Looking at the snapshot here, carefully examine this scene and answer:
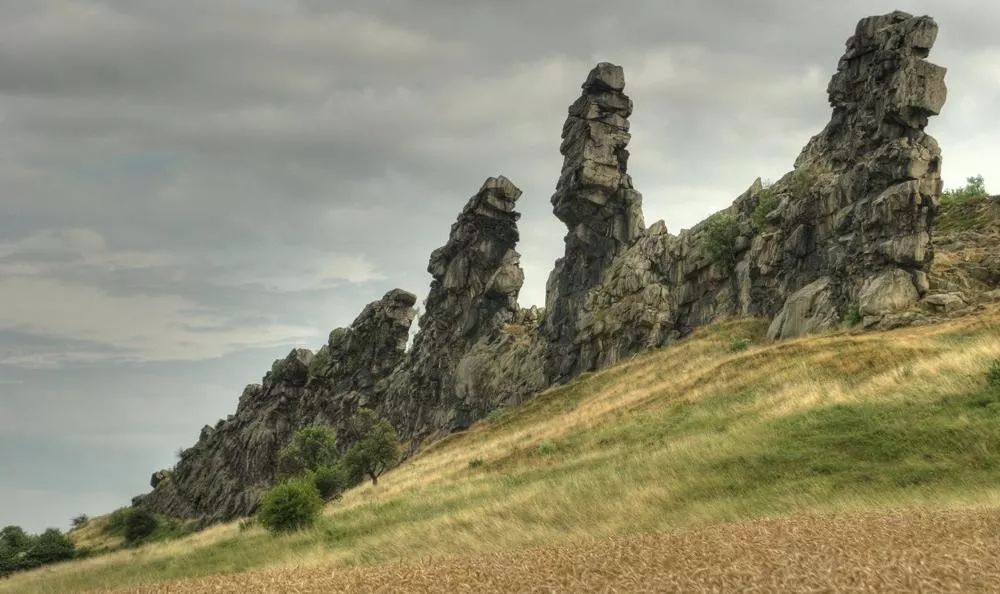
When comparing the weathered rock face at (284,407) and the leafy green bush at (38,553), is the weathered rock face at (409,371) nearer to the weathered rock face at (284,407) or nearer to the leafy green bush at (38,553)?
the weathered rock face at (284,407)

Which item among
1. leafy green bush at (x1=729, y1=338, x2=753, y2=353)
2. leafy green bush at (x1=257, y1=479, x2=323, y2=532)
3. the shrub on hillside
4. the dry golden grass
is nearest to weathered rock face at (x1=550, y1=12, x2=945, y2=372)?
leafy green bush at (x1=729, y1=338, x2=753, y2=353)

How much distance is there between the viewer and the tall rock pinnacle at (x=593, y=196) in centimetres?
8806

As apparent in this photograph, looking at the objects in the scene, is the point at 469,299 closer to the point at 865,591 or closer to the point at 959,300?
the point at 959,300

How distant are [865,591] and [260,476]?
109 m

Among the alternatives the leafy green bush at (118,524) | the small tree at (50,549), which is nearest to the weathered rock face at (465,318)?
the leafy green bush at (118,524)

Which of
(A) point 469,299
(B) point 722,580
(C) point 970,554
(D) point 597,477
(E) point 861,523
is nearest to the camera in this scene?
(B) point 722,580

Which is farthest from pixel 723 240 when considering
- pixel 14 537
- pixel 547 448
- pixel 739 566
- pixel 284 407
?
pixel 14 537

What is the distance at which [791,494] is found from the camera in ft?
58.3

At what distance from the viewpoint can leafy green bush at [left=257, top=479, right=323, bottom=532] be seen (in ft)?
98.8

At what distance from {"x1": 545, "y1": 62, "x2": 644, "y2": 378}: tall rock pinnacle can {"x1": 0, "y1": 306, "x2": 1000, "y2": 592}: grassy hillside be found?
158 feet

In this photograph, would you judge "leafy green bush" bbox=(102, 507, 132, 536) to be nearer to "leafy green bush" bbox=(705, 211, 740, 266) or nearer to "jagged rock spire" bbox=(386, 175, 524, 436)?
"jagged rock spire" bbox=(386, 175, 524, 436)

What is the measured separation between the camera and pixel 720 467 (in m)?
21.6

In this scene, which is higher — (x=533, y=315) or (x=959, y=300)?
(x=533, y=315)

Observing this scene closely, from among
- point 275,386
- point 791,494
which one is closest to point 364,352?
point 275,386
